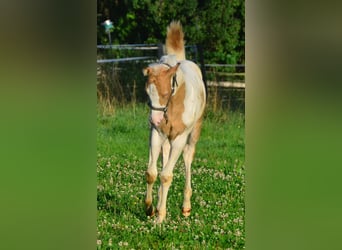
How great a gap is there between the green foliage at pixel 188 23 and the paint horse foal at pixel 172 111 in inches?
3.3

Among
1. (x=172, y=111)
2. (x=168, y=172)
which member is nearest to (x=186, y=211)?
(x=168, y=172)

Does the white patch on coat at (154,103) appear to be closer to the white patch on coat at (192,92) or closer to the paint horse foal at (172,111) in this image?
the paint horse foal at (172,111)

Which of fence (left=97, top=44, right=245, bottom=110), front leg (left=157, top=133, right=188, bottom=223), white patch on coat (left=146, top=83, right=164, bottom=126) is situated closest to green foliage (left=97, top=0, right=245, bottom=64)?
fence (left=97, top=44, right=245, bottom=110)

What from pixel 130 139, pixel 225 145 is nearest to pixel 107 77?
pixel 130 139

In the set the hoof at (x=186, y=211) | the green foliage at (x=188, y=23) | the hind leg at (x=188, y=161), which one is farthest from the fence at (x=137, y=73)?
the hoof at (x=186, y=211)

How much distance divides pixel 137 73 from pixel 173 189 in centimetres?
82

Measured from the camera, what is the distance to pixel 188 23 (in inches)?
183

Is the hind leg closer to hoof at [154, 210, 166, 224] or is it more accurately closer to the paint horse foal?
the paint horse foal

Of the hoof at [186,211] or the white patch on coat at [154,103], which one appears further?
the hoof at [186,211]

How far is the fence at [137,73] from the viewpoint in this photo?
15.4 feet
